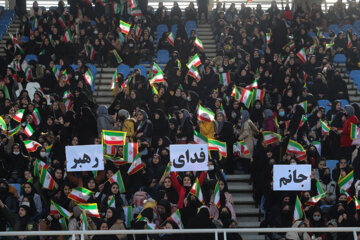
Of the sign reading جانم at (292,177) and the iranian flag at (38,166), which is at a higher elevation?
the sign reading جانم at (292,177)

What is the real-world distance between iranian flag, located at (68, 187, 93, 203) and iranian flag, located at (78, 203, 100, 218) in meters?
0.51

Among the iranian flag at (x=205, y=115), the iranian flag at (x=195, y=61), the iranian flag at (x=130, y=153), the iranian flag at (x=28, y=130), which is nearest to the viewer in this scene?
the iranian flag at (x=130, y=153)

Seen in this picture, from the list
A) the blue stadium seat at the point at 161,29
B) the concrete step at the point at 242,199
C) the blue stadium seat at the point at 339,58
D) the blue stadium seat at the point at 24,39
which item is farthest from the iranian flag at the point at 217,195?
the blue stadium seat at the point at 24,39

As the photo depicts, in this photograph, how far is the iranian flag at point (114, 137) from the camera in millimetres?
15773

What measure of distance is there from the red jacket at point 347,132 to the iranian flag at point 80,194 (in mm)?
5776

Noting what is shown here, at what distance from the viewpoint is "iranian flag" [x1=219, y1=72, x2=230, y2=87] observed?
780 inches

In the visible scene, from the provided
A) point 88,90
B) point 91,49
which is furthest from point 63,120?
point 91,49

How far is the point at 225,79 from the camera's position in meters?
19.9

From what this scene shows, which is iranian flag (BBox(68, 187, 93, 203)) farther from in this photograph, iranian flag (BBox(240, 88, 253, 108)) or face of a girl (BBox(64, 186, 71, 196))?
iranian flag (BBox(240, 88, 253, 108))

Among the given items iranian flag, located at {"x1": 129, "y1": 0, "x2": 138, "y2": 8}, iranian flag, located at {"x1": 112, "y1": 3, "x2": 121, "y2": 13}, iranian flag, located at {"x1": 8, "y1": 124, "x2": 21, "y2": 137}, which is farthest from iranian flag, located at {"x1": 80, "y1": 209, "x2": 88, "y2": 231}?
iranian flag, located at {"x1": 112, "y1": 3, "x2": 121, "y2": 13}

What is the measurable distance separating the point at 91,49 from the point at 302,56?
5787 mm

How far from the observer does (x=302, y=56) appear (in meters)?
21.1

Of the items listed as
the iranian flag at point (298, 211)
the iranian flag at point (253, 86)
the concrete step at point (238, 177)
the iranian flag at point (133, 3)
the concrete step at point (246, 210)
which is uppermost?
the iranian flag at point (133, 3)

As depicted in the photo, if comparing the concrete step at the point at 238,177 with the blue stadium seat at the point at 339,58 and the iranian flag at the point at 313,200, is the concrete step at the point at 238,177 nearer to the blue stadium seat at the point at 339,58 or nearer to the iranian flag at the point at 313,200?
the iranian flag at the point at 313,200
